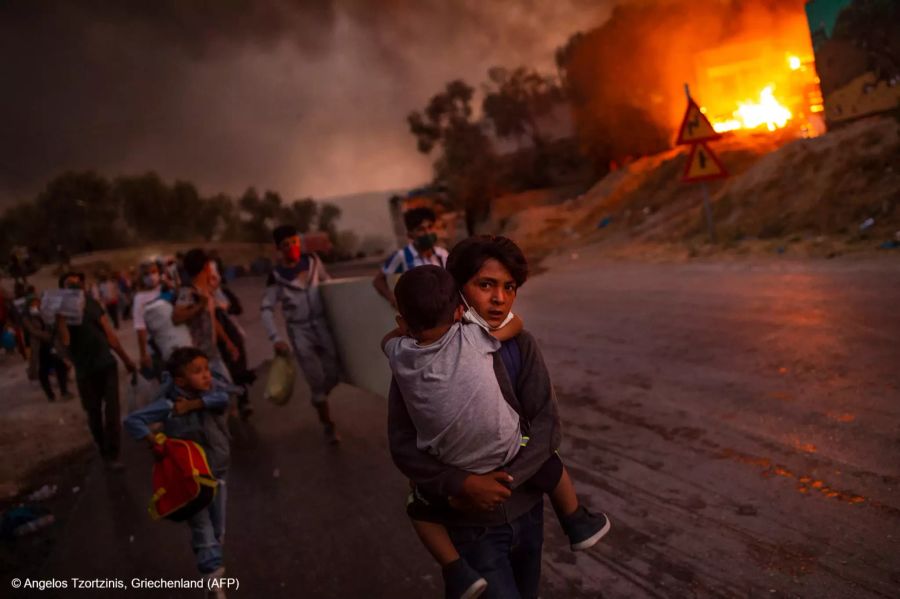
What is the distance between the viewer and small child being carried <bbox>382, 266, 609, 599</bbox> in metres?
1.90

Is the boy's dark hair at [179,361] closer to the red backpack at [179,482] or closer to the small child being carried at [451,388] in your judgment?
the red backpack at [179,482]

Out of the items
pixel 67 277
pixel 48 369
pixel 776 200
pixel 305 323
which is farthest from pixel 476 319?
pixel 776 200

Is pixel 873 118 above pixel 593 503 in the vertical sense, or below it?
above

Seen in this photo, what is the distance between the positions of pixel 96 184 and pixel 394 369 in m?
68.4

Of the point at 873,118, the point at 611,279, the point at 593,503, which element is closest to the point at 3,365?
the point at 611,279

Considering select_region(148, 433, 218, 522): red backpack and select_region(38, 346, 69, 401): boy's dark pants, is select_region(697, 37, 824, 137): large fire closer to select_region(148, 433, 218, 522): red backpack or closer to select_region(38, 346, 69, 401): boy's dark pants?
select_region(38, 346, 69, 401): boy's dark pants

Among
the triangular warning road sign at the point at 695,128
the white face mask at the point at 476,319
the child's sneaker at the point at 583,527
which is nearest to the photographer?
the white face mask at the point at 476,319

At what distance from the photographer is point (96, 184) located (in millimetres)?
61344

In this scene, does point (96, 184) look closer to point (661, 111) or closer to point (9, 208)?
point (9, 208)

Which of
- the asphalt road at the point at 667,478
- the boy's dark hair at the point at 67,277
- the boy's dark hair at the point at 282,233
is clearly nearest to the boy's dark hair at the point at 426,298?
the asphalt road at the point at 667,478

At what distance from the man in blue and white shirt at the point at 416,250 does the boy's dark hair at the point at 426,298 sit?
9.50ft

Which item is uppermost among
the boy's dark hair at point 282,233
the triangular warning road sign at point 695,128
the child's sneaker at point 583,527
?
the triangular warning road sign at point 695,128

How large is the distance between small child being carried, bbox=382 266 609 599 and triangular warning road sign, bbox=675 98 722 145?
37.3 ft

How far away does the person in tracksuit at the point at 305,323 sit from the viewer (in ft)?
19.6
